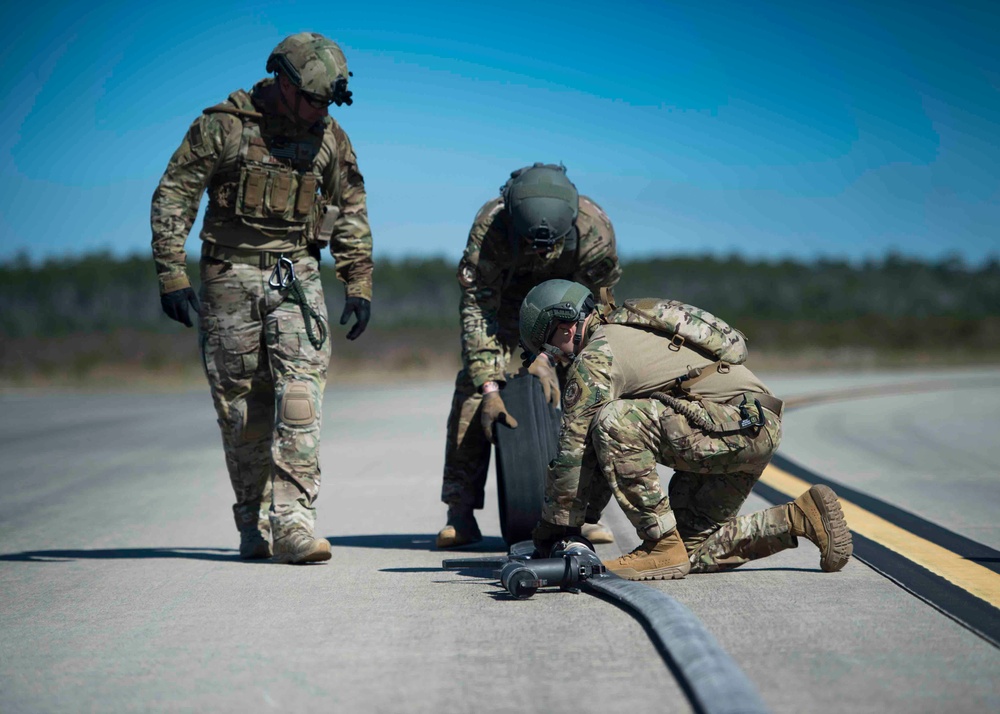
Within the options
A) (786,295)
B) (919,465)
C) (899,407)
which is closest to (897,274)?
(786,295)

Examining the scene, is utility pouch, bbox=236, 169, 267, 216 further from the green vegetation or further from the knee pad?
the green vegetation

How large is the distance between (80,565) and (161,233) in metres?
1.70

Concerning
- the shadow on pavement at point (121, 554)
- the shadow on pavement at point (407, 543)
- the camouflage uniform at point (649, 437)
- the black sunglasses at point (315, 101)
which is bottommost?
the shadow on pavement at point (121, 554)

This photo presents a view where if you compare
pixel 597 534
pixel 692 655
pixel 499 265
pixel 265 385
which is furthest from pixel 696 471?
pixel 265 385

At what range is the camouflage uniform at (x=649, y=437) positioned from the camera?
4.89 m

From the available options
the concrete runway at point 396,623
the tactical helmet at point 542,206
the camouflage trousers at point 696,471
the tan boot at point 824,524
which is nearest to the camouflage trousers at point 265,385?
the concrete runway at point 396,623

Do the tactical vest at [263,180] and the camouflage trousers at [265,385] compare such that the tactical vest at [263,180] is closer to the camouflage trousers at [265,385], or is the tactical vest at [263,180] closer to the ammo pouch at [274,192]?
the ammo pouch at [274,192]

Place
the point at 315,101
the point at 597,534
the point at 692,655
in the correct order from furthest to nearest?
the point at 597,534
the point at 315,101
the point at 692,655

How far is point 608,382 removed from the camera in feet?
16.2

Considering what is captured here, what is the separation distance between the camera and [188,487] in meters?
9.84

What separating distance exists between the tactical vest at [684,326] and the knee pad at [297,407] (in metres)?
1.64

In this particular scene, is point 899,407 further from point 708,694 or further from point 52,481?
point 708,694

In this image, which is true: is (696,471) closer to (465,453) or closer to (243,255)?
(465,453)

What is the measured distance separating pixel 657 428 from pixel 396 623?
137 cm
